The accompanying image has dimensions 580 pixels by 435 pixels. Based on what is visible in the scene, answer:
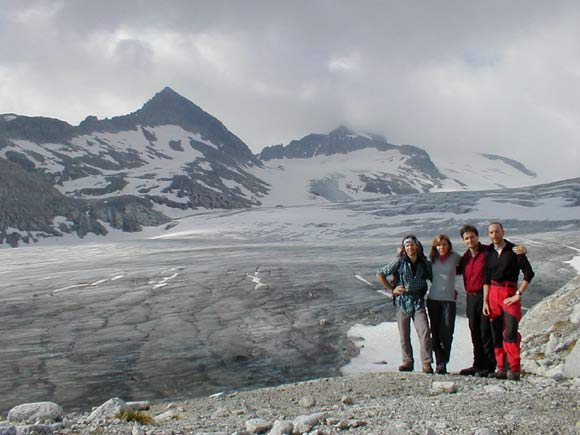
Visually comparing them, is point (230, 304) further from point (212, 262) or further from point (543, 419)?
point (212, 262)

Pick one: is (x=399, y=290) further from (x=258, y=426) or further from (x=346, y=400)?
(x=258, y=426)

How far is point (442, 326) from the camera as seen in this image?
9820mm

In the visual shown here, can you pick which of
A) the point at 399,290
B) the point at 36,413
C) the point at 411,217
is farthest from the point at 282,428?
the point at 411,217

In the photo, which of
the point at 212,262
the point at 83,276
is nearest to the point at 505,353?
the point at 83,276

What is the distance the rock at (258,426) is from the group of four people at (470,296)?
Result: 411 centimetres

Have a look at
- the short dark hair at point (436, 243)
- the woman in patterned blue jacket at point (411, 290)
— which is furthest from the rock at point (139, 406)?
the short dark hair at point (436, 243)

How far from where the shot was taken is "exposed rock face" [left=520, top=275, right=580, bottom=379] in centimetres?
916

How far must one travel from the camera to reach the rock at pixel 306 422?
20.3ft

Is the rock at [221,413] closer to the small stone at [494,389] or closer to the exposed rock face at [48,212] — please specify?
the small stone at [494,389]

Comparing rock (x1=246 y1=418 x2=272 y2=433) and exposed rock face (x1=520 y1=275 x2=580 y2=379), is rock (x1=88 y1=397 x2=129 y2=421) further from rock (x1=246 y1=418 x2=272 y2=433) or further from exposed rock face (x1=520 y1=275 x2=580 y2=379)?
exposed rock face (x1=520 y1=275 x2=580 y2=379)

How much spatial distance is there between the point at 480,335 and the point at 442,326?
2.20 ft

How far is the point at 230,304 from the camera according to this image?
2148 centimetres

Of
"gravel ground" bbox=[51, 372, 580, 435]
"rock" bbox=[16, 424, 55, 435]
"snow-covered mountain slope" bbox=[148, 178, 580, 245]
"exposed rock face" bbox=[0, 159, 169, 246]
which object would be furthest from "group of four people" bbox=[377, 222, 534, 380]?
"exposed rock face" bbox=[0, 159, 169, 246]

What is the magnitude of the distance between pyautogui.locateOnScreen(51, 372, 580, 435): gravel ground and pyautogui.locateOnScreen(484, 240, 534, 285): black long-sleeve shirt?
5.43ft
